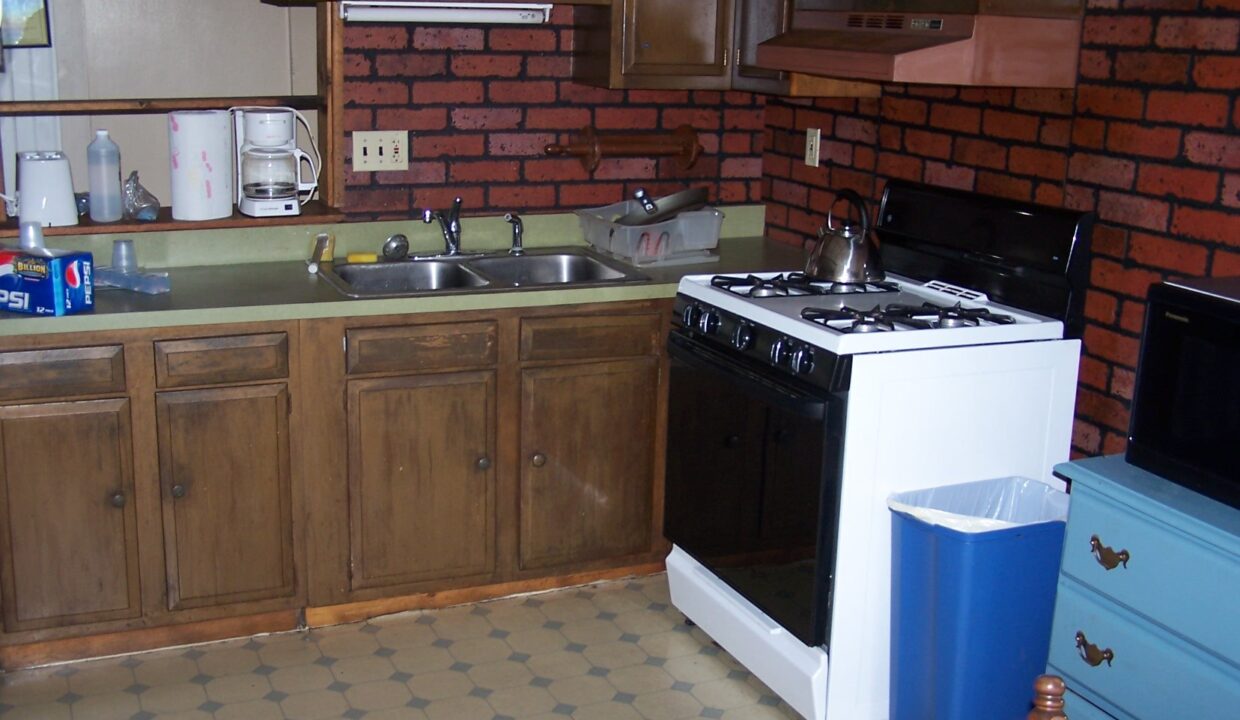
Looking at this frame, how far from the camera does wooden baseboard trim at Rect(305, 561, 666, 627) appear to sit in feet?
11.3

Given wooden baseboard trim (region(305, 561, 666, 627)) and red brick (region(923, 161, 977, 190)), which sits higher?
red brick (region(923, 161, 977, 190))

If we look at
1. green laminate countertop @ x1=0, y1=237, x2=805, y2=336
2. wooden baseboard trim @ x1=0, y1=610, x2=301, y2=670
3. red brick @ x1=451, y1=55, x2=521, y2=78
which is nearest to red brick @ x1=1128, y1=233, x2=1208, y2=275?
green laminate countertop @ x1=0, y1=237, x2=805, y2=336

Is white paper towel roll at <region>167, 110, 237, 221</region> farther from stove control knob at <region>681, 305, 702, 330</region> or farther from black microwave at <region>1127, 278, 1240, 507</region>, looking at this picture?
black microwave at <region>1127, 278, 1240, 507</region>

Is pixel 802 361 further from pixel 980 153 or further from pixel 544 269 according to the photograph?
pixel 544 269

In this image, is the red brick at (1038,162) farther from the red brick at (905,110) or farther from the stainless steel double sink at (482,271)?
the stainless steel double sink at (482,271)

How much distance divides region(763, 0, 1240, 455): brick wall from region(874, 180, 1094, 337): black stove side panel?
2.4 inches

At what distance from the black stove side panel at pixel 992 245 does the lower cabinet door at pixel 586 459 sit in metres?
0.75

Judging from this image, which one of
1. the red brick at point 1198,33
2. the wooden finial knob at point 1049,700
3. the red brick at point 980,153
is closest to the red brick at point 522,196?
the red brick at point 980,153

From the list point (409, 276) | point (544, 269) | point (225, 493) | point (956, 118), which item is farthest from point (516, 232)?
point (956, 118)

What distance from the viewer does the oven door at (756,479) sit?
2826mm

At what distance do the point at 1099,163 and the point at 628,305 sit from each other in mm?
1218

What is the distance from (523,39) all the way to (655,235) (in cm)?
67

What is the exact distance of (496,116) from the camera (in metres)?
3.84

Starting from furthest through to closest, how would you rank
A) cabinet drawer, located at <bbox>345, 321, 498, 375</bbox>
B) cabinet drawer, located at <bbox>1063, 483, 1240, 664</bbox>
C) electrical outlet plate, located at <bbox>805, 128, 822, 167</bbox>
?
electrical outlet plate, located at <bbox>805, 128, 822, 167</bbox>
cabinet drawer, located at <bbox>345, 321, 498, 375</bbox>
cabinet drawer, located at <bbox>1063, 483, 1240, 664</bbox>
